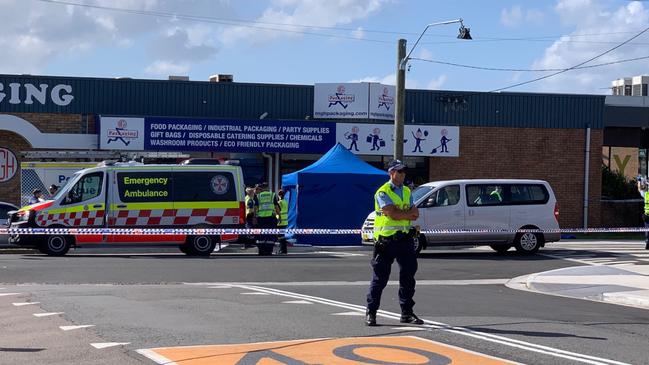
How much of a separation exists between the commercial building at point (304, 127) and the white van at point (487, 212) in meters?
8.97

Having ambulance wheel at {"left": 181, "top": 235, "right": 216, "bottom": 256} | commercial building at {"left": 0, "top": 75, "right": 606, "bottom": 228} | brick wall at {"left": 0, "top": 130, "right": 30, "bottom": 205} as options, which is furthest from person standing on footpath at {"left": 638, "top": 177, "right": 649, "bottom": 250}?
brick wall at {"left": 0, "top": 130, "right": 30, "bottom": 205}

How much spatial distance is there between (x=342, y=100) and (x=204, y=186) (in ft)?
34.3

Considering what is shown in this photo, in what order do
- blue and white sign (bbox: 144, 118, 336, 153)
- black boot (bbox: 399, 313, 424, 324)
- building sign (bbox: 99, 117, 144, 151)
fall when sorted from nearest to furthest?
black boot (bbox: 399, 313, 424, 324)
building sign (bbox: 99, 117, 144, 151)
blue and white sign (bbox: 144, 118, 336, 153)

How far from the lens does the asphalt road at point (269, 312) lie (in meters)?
8.79

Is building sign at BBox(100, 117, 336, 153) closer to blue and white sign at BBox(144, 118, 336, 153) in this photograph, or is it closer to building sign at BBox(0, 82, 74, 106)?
blue and white sign at BBox(144, 118, 336, 153)

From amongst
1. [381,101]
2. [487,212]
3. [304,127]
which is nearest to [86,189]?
[487,212]

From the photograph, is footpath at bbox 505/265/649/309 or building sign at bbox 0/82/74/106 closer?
footpath at bbox 505/265/649/309

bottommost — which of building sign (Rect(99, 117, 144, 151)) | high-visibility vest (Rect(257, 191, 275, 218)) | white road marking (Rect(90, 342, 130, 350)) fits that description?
white road marking (Rect(90, 342, 130, 350))

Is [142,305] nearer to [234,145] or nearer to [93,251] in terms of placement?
[93,251]

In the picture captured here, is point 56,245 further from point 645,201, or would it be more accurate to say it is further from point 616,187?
point 616,187

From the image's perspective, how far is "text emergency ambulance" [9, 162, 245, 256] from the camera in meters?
21.7

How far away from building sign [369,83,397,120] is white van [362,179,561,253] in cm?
932

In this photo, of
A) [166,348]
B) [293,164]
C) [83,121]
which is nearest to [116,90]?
[83,121]

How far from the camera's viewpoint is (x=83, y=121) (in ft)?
101
